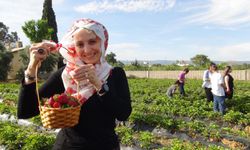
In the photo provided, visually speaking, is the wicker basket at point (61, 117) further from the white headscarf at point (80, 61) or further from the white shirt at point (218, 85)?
the white shirt at point (218, 85)

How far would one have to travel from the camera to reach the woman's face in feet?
8.07

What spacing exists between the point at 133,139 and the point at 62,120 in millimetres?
5619

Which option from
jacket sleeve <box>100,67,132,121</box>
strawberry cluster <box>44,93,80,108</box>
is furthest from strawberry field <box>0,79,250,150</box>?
strawberry cluster <box>44,93,80,108</box>

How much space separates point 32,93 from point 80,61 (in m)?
0.41

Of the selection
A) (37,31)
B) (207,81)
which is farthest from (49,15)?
(207,81)

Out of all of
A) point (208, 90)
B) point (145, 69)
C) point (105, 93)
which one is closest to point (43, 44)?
point (105, 93)

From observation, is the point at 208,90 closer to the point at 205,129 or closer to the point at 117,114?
the point at 205,129

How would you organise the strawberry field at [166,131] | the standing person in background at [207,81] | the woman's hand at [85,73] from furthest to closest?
the standing person in background at [207,81], the strawberry field at [166,131], the woman's hand at [85,73]

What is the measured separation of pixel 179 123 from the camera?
30.2 ft

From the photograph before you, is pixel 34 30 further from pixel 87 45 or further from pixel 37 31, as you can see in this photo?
pixel 87 45

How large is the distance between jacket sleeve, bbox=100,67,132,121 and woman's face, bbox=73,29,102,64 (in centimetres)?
21

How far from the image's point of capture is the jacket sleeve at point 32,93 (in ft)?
8.28

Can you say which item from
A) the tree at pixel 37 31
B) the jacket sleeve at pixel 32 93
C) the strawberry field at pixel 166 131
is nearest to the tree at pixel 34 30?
the tree at pixel 37 31

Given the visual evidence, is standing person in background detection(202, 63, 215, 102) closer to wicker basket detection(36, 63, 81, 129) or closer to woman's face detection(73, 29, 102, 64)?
woman's face detection(73, 29, 102, 64)
